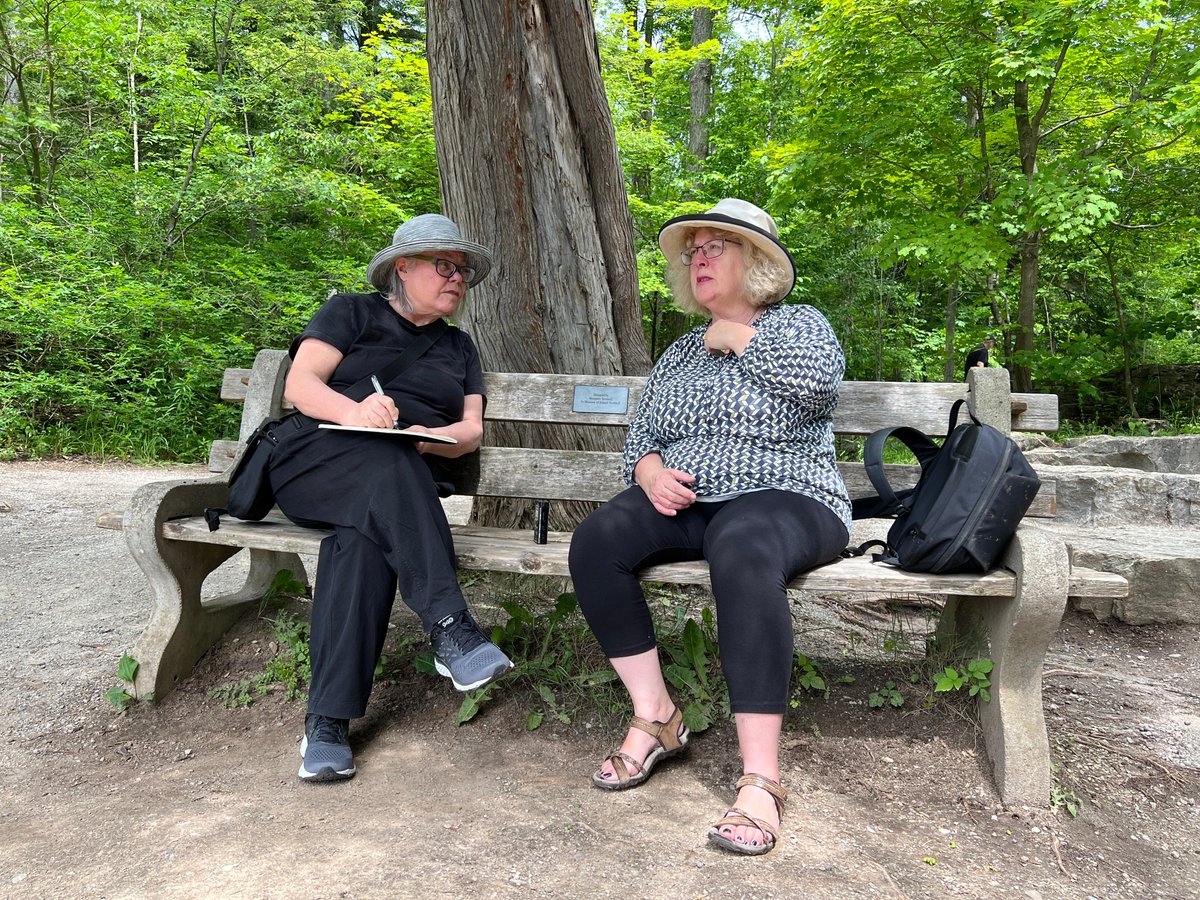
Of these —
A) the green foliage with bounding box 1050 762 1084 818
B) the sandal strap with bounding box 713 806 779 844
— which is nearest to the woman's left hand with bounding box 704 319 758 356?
the sandal strap with bounding box 713 806 779 844

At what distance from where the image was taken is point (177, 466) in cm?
963

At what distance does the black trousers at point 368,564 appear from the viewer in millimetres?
2545

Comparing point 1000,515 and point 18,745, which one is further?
point 18,745

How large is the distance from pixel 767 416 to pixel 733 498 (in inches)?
10.3

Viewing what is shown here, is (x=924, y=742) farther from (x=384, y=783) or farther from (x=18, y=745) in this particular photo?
(x=18, y=745)

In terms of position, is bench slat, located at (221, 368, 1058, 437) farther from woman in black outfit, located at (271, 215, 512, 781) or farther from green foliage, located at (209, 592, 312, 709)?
green foliage, located at (209, 592, 312, 709)

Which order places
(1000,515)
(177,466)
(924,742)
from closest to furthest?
(1000,515)
(924,742)
(177,466)

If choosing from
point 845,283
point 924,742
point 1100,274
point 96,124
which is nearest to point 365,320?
point 924,742

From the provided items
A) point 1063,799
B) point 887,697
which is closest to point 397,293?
Answer: point 887,697

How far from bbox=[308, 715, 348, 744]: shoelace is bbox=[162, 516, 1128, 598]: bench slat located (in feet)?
1.64

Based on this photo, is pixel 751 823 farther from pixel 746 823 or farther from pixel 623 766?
pixel 623 766

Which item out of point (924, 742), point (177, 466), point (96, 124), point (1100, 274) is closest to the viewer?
point (924, 742)

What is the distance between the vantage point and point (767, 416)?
104 inches

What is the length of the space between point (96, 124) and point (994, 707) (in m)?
13.8
